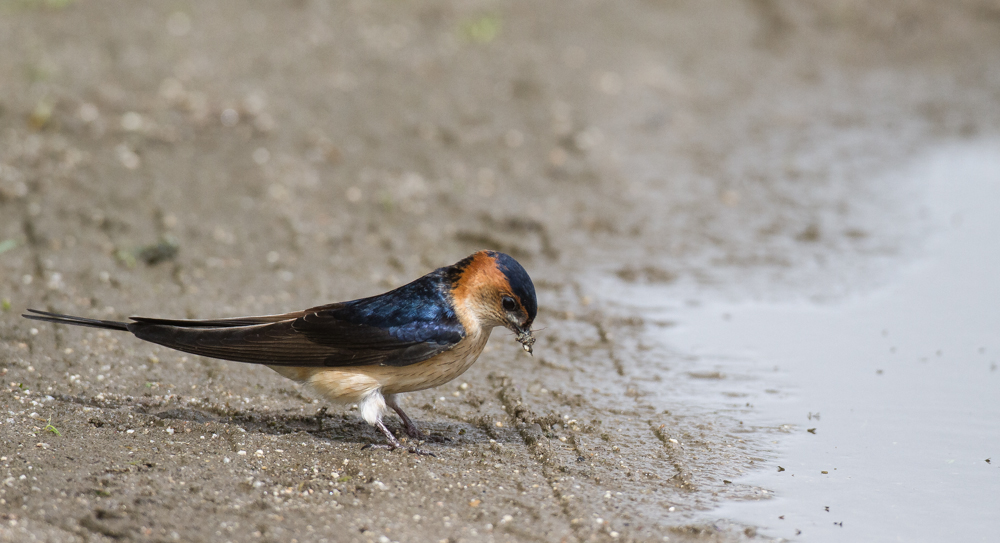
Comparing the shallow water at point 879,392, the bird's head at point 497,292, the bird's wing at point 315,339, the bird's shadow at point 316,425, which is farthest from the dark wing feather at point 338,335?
the shallow water at point 879,392

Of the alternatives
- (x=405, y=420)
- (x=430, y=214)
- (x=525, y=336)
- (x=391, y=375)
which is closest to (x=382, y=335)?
(x=391, y=375)

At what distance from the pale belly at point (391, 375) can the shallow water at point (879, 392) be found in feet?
4.24

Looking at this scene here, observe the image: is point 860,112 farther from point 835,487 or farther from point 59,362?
point 59,362

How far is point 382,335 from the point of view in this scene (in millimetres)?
4328

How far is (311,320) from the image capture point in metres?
4.45

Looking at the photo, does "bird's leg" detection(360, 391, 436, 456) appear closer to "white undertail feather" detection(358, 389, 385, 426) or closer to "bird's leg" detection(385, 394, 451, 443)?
"white undertail feather" detection(358, 389, 385, 426)

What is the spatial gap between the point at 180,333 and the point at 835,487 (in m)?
3.04

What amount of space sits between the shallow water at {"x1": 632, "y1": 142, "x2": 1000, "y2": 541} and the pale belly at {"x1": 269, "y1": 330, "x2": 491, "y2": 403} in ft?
4.24

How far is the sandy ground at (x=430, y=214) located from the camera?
4.00 meters

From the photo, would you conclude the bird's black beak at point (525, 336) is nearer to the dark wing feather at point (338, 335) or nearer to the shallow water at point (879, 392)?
the dark wing feather at point (338, 335)

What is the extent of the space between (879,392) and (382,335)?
9.32 ft

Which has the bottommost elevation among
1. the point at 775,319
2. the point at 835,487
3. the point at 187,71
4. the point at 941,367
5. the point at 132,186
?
the point at 835,487

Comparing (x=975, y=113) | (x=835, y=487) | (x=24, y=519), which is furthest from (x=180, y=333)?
(x=975, y=113)

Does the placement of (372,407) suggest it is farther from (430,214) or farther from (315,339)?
(430,214)
